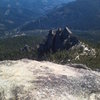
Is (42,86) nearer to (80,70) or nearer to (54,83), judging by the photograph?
(54,83)

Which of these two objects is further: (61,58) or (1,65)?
(61,58)

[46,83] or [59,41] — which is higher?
[46,83]

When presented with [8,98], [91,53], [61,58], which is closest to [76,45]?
[91,53]

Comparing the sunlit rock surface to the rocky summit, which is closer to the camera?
the sunlit rock surface

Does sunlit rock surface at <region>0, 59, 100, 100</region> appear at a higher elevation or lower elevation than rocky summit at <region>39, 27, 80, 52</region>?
higher

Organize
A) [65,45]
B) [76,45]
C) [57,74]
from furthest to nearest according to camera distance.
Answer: [65,45] < [76,45] < [57,74]
